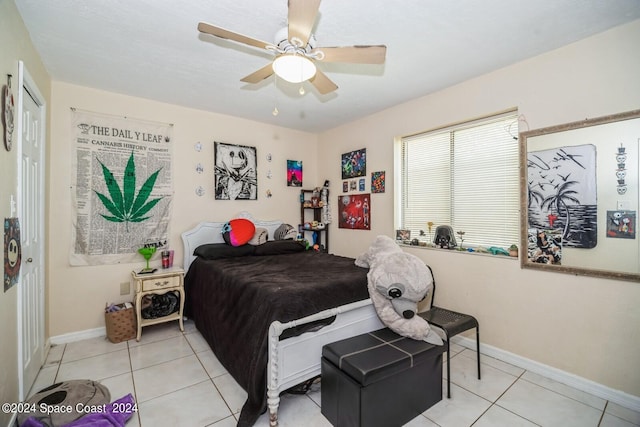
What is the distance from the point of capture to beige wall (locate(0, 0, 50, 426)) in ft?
5.14

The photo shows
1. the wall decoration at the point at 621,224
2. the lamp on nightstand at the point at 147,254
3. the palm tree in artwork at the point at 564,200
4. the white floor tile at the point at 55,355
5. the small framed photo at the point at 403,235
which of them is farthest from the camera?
the small framed photo at the point at 403,235

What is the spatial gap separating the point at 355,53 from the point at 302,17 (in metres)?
0.43

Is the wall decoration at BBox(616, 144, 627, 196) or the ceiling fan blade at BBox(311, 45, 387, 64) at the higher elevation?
the ceiling fan blade at BBox(311, 45, 387, 64)

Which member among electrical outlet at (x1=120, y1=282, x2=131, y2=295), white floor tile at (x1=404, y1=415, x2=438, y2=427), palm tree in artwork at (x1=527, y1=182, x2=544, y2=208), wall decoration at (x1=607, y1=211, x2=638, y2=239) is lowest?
white floor tile at (x1=404, y1=415, x2=438, y2=427)

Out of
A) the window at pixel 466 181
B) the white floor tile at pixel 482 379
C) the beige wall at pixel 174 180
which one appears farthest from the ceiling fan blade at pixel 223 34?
the white floor tile at pixel 482 379

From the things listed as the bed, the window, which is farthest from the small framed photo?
the bed

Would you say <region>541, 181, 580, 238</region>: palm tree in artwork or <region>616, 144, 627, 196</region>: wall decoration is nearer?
<region>616, 144, 627, 196</region>: wall decoration

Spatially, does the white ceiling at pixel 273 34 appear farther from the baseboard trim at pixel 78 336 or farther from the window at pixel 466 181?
the baseboard trim at pixel 78 336

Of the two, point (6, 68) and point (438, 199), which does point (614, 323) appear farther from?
point (6, 68)

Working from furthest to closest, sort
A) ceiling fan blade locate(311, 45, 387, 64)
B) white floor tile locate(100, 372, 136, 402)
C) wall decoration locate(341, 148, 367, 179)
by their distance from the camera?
wall decoration locate(341, 148, 367, 179) → white floor tile locate(100, 372, 136, 402) → ceiling fan blade locate(311, 45, 387, 64)

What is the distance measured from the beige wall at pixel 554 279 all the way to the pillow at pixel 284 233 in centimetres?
173

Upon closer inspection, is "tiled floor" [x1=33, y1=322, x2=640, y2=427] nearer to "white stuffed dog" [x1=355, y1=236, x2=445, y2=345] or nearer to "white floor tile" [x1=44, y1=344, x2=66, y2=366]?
"white floor tile" [x1=44, y1=344, x2=66, y2=366]

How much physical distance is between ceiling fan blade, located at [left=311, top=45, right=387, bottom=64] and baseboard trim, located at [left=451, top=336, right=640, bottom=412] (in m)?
2.70

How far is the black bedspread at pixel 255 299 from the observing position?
183 centimetres
